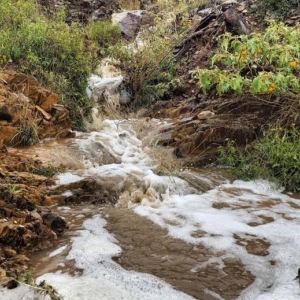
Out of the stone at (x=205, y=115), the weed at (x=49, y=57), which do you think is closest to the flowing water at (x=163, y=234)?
the stone at (x=205, y=115)

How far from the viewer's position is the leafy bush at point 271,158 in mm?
4430

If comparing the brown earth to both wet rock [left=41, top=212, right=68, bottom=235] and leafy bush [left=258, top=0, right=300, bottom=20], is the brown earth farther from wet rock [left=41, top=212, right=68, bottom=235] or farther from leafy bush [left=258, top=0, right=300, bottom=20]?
leafy bush [left=258, top=0, right=300, bottom=20]

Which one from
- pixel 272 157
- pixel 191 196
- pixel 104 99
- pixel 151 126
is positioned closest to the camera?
pixel 191 196

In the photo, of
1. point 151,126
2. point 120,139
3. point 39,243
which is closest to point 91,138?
point 120,139

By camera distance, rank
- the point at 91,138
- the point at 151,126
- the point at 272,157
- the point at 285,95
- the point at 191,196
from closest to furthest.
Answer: the point at 191,196 → the point at 272,157 → the point at 285,95 → the point at 91,138 → the point at 151,126

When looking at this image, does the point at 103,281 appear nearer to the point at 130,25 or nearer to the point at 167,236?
the point at 167,236

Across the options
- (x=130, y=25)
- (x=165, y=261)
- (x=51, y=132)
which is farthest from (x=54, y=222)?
(x=130, y=25)

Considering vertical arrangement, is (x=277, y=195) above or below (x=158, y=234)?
below

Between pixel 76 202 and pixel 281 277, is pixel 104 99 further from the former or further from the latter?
pixel 281 277

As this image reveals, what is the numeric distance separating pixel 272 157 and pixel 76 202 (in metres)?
2.44

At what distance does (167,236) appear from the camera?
311 centimetres

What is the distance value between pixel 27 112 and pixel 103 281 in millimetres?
3380

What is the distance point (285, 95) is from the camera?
4957mm

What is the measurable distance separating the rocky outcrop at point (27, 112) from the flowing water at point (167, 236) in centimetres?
27
